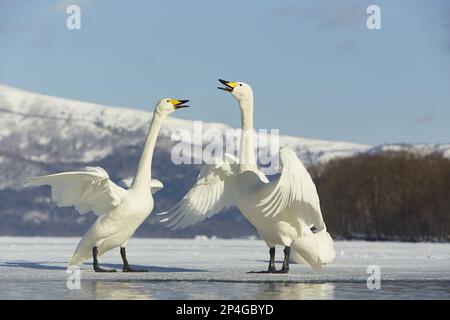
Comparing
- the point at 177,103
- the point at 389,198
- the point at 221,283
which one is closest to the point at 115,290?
the point at 221,283

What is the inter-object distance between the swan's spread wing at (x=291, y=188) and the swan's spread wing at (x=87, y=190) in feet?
8.19

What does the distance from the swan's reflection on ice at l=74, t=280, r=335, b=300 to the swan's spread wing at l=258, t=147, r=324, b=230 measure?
1.21 meters

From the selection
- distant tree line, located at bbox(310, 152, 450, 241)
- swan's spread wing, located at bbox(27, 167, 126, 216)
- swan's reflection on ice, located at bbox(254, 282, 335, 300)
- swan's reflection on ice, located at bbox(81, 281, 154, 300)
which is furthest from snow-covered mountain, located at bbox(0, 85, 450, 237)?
swan's reflection on ice, located at bbox(254, 282, 335, 300)

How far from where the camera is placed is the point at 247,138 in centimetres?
1645

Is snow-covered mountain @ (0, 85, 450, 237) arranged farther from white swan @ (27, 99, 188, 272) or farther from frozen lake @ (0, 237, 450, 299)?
white swan @ (27, 99, 188, 272)

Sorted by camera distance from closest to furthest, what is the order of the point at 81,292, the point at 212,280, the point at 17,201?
the point at 81,292, the point at 212,280, the point at 17,201

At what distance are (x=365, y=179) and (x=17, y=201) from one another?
118243 millimetres

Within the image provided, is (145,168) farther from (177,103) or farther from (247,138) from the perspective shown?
(247,138)

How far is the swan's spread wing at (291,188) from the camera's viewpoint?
1476 cm

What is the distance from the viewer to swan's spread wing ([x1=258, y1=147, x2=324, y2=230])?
14758mm

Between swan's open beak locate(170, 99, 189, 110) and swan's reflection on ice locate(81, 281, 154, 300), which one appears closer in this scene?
swan's reflection on ice locate(81, 281, 154, 300)

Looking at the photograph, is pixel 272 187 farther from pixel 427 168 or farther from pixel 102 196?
pixel 427 168
